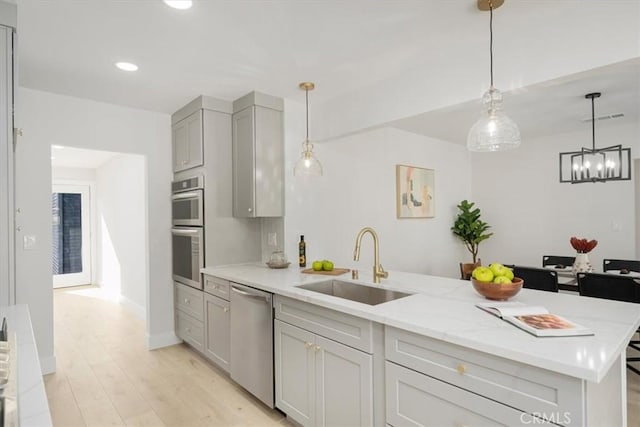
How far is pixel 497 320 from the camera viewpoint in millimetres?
1535

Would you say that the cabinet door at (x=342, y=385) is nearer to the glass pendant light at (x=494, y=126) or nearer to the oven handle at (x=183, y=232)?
the glass pendant light at (x=494, y=126)

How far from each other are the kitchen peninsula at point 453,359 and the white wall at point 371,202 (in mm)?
1036

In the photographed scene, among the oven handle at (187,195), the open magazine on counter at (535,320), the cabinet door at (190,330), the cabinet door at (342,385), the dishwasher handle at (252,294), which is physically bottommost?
the cabinet door at (190,330)

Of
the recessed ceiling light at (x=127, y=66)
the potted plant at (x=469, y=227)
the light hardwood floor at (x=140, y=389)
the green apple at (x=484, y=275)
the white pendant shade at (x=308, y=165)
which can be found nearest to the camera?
the green apple at (x=484, y=275)

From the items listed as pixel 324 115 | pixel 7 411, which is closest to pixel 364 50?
pixel 324 115

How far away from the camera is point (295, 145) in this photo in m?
3.55

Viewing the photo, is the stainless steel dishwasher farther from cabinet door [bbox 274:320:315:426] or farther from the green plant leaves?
the green plant leaves

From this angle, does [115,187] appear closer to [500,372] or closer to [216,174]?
[216,174]

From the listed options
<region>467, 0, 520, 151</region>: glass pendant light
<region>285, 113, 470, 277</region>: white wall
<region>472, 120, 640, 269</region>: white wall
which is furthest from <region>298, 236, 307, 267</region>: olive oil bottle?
<region>472, 120, 640, 269</region>: white wall

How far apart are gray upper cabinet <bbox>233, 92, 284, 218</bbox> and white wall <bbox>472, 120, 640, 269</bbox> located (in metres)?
4.04

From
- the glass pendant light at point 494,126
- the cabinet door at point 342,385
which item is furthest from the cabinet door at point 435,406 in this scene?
the glass pendant light at point 494,126

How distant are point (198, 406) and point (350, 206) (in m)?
2.52

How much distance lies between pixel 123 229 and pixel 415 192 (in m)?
4.59
